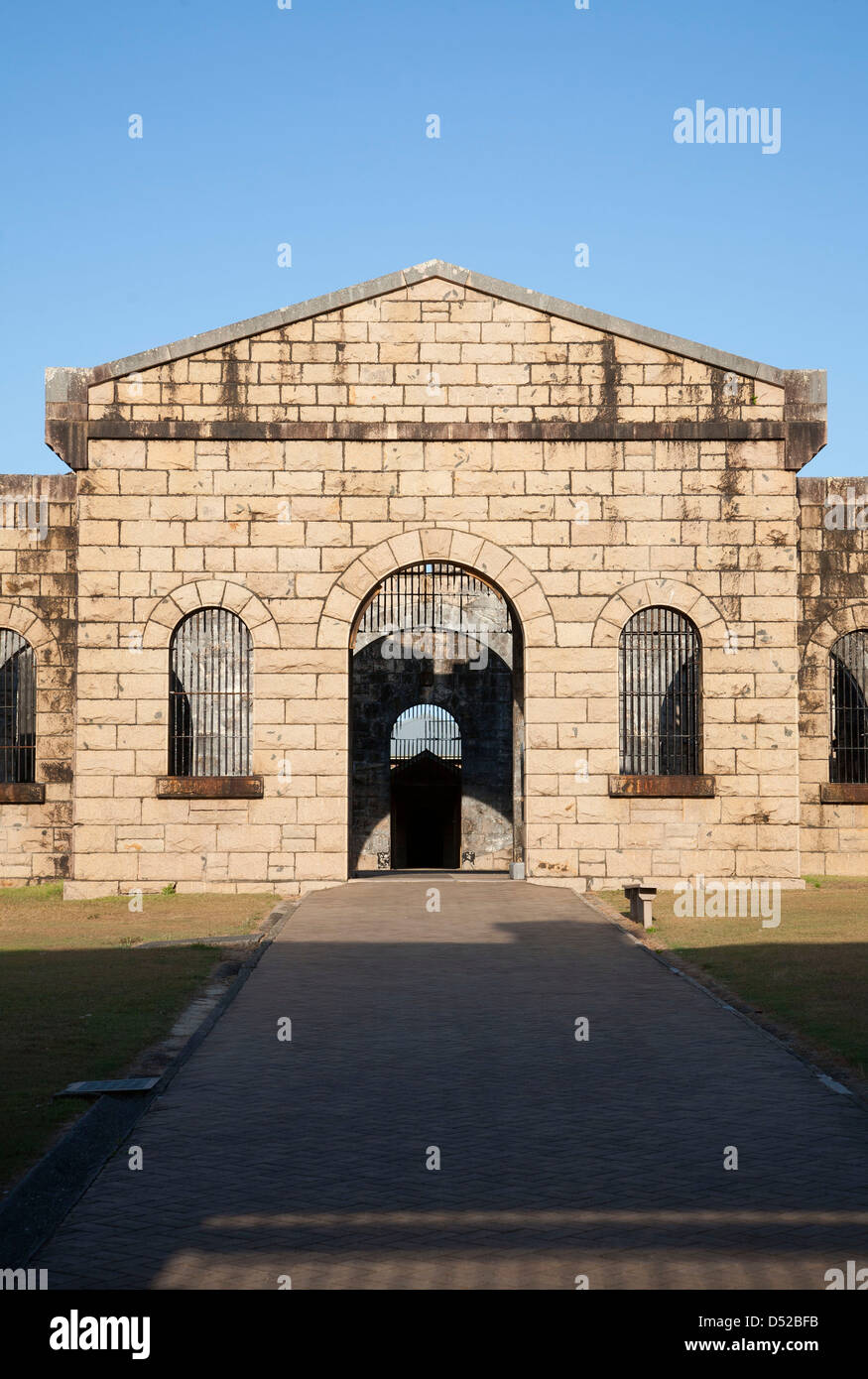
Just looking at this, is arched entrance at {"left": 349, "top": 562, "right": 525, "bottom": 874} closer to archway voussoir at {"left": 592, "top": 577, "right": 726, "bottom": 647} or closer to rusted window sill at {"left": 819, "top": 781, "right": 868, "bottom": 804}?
rusted window sill at {"left": 819, "top": 781, "right": 868, "bottom": 804}

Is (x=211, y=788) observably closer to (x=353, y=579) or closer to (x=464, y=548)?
(x=353, y=579)

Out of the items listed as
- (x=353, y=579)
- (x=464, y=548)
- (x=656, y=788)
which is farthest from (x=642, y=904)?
(x=353, y=579)

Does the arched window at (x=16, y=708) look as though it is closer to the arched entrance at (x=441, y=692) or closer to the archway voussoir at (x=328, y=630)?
the archway voussoir at (x=328, y=630)

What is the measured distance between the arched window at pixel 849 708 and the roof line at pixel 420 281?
424 cm

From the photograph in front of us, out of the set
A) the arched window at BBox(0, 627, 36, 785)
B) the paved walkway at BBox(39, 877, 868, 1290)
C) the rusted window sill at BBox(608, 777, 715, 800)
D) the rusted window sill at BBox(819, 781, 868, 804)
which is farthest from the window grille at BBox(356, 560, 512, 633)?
the paved walkway at BBox(39, 877, 868, 1290)

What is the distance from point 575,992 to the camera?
985 cm

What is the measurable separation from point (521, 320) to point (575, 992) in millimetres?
9608

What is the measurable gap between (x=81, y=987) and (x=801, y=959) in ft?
18.5

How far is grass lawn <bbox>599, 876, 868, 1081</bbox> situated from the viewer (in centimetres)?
834

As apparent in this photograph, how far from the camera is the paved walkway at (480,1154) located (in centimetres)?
452

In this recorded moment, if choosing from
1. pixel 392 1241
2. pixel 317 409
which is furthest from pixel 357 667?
pixel 392 1241

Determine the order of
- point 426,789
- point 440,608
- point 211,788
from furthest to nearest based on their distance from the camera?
1. point 426,789
2. point 440,608
3. point 211,788

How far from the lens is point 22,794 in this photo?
17953 millimetres
